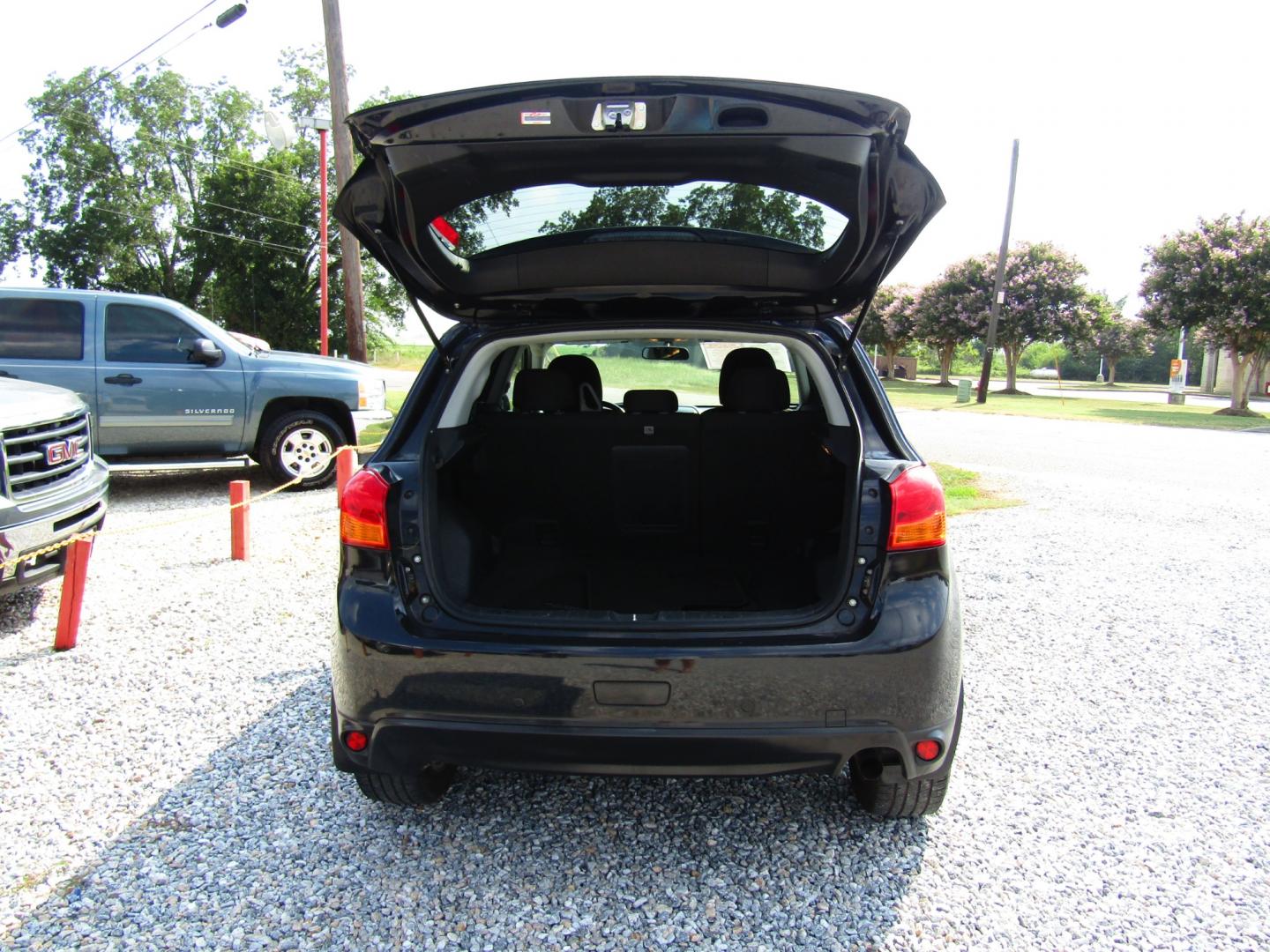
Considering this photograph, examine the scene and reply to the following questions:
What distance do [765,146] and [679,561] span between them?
6.15 ft

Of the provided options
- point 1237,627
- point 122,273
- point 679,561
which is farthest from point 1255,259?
point 122,273

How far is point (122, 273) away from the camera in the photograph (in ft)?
109

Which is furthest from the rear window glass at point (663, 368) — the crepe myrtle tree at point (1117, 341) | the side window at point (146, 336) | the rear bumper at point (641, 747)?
the crepe myrtle tree at point (1117, 341)

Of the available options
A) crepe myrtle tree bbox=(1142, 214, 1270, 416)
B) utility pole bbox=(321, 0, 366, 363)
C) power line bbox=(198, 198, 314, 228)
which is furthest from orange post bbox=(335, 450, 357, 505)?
power line bbox=(198, 198, 314, 228)

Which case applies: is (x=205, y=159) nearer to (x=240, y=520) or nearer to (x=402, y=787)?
(x=240, y=520)

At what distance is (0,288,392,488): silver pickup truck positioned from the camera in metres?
7.21

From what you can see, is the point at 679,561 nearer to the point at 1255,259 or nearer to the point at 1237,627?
the point at 1237,627

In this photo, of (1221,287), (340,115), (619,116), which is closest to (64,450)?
(619,116)

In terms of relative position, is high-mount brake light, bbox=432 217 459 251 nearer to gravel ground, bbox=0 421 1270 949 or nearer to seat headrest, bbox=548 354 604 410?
seat headrest, bbox=548 354 604 410

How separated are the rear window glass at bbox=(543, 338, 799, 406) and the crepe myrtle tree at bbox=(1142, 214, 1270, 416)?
25104 mm

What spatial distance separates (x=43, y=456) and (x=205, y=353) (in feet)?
11.5

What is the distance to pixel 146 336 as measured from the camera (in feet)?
24.7

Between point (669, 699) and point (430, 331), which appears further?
point (430, 331)

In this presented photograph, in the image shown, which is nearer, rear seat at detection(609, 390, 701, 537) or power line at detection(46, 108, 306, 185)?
rear seat at detection(609, 390, 701, 537)
